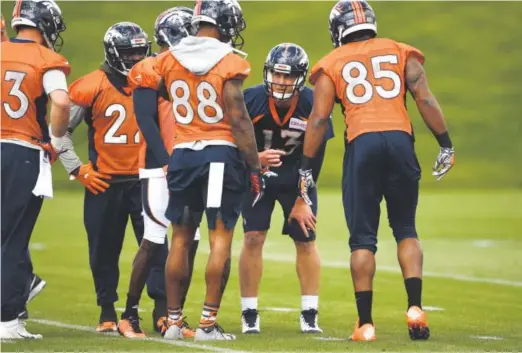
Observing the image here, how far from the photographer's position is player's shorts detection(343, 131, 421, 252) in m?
8.23

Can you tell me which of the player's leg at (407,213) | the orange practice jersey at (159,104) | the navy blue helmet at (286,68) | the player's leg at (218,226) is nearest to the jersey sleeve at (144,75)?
the orange practice jersey at (159,104)

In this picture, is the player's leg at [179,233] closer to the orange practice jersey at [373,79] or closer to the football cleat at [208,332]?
the football cleat at [208,332]

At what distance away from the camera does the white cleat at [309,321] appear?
29.1 ft

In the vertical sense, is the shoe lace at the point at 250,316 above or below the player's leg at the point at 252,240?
below

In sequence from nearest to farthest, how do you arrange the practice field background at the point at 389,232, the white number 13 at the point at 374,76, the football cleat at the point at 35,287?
1. the white number 13 at the point at 374,76
2. the practice field background at the point at 389,232
3. the football cleat at the point at 35,287

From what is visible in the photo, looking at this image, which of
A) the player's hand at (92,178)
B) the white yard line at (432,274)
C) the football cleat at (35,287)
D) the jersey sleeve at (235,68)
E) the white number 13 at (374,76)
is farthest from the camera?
the white yard line at (432,274)

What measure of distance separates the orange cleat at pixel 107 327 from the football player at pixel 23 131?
72 centimetres

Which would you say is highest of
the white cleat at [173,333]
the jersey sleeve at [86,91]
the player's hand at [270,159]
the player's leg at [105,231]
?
the jersey sleeve at [86,91]

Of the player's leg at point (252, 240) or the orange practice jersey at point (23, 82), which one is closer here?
the orange practice jersey at point (23, 82)

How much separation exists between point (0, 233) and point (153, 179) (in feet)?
3.58

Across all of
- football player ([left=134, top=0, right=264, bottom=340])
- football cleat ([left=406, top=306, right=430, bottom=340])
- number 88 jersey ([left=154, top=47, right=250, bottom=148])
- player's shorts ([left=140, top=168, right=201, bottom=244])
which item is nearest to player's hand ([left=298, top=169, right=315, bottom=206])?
football player ([left=134, top=0, right=264, bottom=340])

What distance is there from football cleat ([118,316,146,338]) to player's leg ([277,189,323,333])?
1131 millimetres

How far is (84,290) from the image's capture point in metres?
11.9

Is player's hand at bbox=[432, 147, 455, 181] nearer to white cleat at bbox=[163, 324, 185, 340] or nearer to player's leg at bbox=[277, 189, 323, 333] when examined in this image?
player's leg at bbox=[277, 189, 323, 333]
